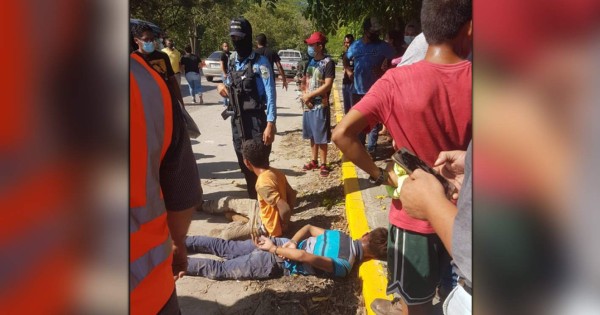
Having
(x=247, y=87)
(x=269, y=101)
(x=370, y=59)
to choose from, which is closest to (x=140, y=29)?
(x=247, y=87)

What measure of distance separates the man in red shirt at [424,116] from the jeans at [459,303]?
2.26 feet

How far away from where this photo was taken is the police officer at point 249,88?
4.71m

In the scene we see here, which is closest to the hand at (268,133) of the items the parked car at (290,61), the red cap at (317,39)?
the red cap at (317,39)

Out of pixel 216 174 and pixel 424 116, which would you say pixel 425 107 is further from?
pixel 216 174

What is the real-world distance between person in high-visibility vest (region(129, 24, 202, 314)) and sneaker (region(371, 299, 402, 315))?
1.67 m

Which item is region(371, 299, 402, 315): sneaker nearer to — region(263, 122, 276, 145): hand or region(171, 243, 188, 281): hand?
region(171, 243, 188, 281): hand

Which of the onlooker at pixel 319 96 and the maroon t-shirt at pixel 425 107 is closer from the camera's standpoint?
the maroon t-shirt at pixel 425 107

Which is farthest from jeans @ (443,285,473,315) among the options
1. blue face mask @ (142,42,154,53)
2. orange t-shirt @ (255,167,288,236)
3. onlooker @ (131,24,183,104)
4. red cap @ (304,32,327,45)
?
red cap @ (304,32,327,45)

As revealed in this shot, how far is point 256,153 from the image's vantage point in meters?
→ 4.40

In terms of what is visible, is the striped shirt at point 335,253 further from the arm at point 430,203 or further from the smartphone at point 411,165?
the arm at point 430,203

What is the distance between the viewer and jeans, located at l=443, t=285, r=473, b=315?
1432mm
